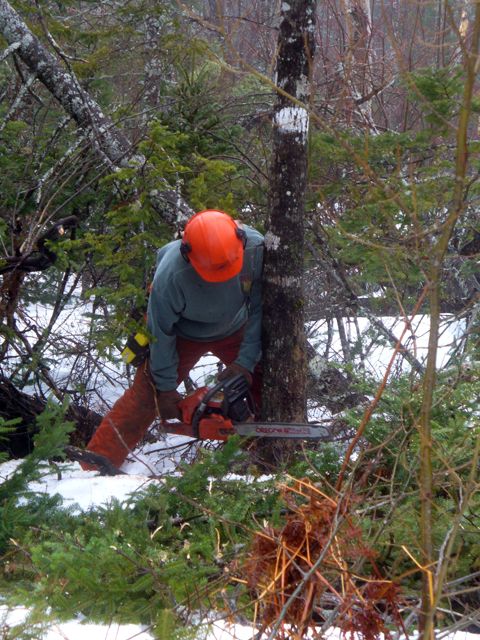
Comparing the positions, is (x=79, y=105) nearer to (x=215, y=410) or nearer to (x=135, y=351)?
(x=135, y=351)

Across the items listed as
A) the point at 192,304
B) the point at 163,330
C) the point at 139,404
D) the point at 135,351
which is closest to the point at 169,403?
the point at 139,404

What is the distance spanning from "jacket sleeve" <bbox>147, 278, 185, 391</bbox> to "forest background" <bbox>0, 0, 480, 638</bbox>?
150 millimetres

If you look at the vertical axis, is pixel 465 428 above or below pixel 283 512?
above

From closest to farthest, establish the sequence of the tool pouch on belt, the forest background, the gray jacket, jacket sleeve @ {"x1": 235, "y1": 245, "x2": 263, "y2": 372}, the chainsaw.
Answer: the forest background, the chainsaw, the gray jacket, jacket sleeve @ {"x1": 235, "y1": 245, "x2": 263, "y2": 372}, the tool pouch on belt

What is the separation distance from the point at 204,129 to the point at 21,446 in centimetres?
374

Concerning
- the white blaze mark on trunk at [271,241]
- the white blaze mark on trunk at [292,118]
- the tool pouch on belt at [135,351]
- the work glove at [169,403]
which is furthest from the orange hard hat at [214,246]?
the work glove at [169,403]

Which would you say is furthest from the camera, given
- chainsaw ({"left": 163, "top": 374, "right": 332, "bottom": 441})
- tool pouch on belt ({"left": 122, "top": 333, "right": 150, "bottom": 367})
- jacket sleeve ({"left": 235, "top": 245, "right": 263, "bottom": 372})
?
tool pouch on belt ({"left": 122, "top": 333, "right": 150, "bottom": 367})

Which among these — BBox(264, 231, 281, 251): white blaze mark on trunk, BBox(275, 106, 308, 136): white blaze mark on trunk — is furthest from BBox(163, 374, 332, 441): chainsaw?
BBox(275, 106, 308, 136): white blaze mark on trunk

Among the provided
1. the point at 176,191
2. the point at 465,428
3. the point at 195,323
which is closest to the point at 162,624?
the point at 465,428

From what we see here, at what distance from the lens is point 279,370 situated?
3.45 meters

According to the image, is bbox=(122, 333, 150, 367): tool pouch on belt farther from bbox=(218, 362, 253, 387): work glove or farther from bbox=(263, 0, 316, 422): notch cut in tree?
bbox=(263, 0, 316, 422): notch cut in tree

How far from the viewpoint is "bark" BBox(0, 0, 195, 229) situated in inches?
155

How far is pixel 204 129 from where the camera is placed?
4.47 m

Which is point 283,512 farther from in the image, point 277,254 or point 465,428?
point 277,254
